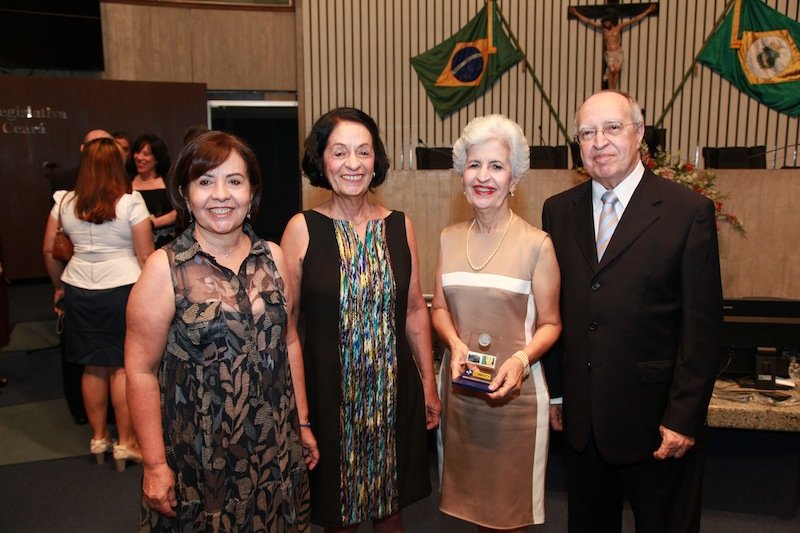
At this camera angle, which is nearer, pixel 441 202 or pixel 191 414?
pixel 191 414

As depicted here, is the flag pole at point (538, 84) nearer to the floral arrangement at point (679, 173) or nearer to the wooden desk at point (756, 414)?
the floral arrangement at point (679, 173)

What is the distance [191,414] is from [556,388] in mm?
1243

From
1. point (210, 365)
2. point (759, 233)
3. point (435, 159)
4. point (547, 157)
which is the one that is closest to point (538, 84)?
point (547, 157)

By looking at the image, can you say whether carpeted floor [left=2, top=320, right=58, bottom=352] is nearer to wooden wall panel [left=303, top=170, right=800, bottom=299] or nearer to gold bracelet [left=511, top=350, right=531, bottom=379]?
wooden wall panel [left=303, top=170, right=800, bottom=299]

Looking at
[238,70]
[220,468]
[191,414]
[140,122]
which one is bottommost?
[220,468]

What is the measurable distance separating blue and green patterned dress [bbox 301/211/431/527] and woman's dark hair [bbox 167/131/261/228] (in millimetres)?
409

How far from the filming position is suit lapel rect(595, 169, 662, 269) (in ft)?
6.19

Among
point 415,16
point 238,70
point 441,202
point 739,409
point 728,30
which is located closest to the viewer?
point 739,409

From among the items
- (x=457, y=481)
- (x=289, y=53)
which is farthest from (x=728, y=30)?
(x=457, y=481)

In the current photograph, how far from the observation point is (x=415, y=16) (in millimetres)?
8711

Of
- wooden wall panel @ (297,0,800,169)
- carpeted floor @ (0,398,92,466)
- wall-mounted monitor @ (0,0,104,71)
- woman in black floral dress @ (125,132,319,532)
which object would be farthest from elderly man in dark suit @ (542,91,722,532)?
wall-mounted monitor @ (0,0,104,71)

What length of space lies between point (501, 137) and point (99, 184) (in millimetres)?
2384

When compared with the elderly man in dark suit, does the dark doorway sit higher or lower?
higher

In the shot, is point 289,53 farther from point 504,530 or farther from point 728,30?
point 504,530
